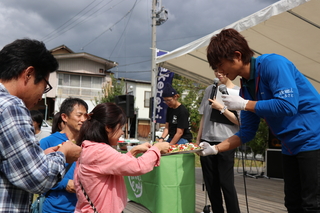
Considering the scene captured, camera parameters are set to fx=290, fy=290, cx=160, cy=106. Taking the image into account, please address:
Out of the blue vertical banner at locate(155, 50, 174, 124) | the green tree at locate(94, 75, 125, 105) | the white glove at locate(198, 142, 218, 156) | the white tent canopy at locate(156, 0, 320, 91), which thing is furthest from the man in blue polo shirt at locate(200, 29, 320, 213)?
the green tree at locate(94, 75, 125, 105)

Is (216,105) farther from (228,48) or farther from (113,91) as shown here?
(113,91)

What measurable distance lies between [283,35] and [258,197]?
311 cm

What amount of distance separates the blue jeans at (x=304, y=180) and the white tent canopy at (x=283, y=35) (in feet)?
8.99

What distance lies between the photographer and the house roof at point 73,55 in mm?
31389

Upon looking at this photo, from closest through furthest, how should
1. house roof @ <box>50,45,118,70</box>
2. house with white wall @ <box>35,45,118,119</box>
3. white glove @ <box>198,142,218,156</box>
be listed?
white glove @ <box>198,142,218,156</box>
house roof @ <box>50,45,118,70</box>
house with white wall @ <box>35,45,118,119</box>

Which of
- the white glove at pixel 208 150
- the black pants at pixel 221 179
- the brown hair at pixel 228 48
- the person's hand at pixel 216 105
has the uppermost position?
the brown hair at pixel 228 48

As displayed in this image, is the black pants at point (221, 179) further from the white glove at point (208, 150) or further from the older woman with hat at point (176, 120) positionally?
the older woman with hat at point (176, 120)

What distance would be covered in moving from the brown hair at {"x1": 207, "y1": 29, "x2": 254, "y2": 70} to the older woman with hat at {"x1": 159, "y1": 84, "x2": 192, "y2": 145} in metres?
2.70

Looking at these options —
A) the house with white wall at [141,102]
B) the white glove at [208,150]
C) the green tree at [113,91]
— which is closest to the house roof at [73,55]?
the green tree at [113,91]

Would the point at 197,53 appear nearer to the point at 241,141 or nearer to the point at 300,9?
the point at 300,9

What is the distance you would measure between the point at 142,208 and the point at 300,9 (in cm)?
384

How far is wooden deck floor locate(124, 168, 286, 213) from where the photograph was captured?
15.3ft

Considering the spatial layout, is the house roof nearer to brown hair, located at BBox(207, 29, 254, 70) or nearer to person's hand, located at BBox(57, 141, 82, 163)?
brown hair, located at BBox(207, 29, 254, 70)

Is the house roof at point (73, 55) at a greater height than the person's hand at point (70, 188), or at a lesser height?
greater
